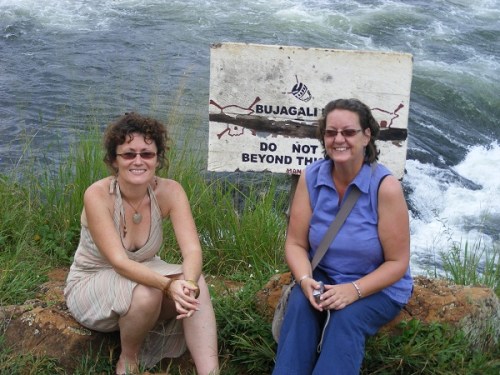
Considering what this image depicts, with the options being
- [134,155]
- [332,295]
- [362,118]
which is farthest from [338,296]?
[134,155]

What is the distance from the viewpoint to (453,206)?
7512 mm

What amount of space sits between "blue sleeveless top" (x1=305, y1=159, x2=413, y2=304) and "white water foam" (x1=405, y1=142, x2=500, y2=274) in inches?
107

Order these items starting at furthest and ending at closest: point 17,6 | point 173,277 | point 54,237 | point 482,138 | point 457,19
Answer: point 457,19
point 17,6
point 482,138
point 54,237
point 173,277

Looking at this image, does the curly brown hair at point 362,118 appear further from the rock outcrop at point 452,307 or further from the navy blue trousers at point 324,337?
the rock outcrop at point 452,307

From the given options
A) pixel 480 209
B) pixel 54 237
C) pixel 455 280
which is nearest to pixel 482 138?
pixel 480 209

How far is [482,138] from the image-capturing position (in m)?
9.06

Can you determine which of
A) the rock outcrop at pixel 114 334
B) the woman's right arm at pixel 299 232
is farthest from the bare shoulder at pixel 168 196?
the rock outcrop at pixel 114 334

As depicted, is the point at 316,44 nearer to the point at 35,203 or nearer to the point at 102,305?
the point at 35,203

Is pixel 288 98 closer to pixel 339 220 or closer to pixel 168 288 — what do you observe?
pixel 339 220

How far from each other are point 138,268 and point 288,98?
138cm

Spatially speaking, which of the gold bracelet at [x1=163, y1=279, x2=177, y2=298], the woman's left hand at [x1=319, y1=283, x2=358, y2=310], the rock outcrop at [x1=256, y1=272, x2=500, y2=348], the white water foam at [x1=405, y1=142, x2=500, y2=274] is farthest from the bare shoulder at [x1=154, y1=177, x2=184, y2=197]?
the white water foam at [x1=405, y1=142, x2=500, y2=274]

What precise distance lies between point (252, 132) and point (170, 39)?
6.33 m

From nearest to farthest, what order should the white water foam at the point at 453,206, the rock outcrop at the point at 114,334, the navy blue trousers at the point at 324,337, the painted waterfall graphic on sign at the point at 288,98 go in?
the navy blue trousers at the point at 324,337
the rock outcrop at the point at 114,334
the painted waterfall graphic on sign at the point at 288,98
the white water foam at the point at 453,206

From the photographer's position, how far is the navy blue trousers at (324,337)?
317cm
